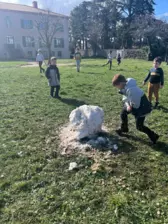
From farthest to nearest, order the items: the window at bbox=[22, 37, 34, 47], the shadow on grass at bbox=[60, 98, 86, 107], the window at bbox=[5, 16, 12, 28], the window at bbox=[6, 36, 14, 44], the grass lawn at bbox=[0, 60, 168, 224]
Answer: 1. the window at bbox=[22, 37, 34, 47]
2. the window at bbox=[6, 36, 14, 44]
3. the window at bbox=[5, 16, 12, 28]
4. the shadow on grass at bbox=[60, 98, 86, 107]
5. the grass lawn at bbox=[0, 60, 168, 224]

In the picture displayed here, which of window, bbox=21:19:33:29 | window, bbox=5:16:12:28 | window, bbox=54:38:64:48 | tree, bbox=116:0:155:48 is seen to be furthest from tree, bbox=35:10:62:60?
tree, bbox=116:0:155:48

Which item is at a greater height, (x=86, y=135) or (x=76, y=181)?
(x=86, y=135)

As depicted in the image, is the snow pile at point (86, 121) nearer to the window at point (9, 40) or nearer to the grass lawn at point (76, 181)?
the grass lawn at point (76, 181)

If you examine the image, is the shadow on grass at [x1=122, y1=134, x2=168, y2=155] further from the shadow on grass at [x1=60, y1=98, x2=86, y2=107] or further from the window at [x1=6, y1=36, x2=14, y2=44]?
the window at [x1=6, y1=36, x2=14, y2=44]

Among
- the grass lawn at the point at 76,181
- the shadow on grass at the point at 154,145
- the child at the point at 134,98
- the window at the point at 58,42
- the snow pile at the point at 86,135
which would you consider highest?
the window at the point at 58,42

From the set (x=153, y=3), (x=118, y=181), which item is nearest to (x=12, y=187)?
(x=118, y=181)

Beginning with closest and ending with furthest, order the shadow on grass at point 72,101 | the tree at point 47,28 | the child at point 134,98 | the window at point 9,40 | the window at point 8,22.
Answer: the child at point 134,98 → the shadow on grass at point 72,101 → the tree at point 47,28 → the window at point 8,22 → the window at point 9,40

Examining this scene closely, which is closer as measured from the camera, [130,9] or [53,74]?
[53,74]

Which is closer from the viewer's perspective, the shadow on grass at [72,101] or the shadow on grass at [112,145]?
the shadow on grass at [112,145]

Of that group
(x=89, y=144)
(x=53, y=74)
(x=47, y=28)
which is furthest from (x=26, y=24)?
(x=89, y=144)

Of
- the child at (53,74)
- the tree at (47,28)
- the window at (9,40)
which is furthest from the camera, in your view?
the window at (9,40)

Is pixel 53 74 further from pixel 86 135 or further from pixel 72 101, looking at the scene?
pixel 86 135

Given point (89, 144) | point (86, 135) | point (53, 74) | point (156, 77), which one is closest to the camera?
point (89, 144)

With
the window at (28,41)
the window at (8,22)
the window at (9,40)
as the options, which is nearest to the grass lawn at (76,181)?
the window at (9,40)
